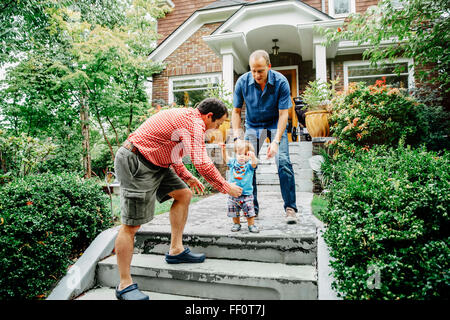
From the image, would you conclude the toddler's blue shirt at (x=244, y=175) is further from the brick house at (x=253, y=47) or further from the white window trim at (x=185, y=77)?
the white window trim at (x=185, y=77)

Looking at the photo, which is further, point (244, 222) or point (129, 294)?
Answer: point (244, 222)

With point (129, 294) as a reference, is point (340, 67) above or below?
above

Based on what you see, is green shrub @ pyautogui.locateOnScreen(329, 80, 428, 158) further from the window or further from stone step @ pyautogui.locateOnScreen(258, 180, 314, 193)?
the window

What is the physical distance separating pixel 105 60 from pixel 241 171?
6791 mm

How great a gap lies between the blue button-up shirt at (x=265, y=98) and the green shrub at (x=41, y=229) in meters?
1.99

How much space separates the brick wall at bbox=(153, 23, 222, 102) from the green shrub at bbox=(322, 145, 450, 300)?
850 centimetres

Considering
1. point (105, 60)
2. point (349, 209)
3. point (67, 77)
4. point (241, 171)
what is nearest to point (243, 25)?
point (105, 60)

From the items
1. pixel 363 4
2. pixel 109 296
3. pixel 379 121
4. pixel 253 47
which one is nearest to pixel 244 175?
pixel 109 296

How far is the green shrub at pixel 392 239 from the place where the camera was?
54.0 inches

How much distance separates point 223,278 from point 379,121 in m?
3.58

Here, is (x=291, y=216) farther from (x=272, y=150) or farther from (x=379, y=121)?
(x=379, y=121)

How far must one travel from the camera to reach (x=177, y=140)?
2014 mm

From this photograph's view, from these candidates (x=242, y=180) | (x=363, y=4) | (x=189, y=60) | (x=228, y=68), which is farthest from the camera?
(x=189, y=60)
